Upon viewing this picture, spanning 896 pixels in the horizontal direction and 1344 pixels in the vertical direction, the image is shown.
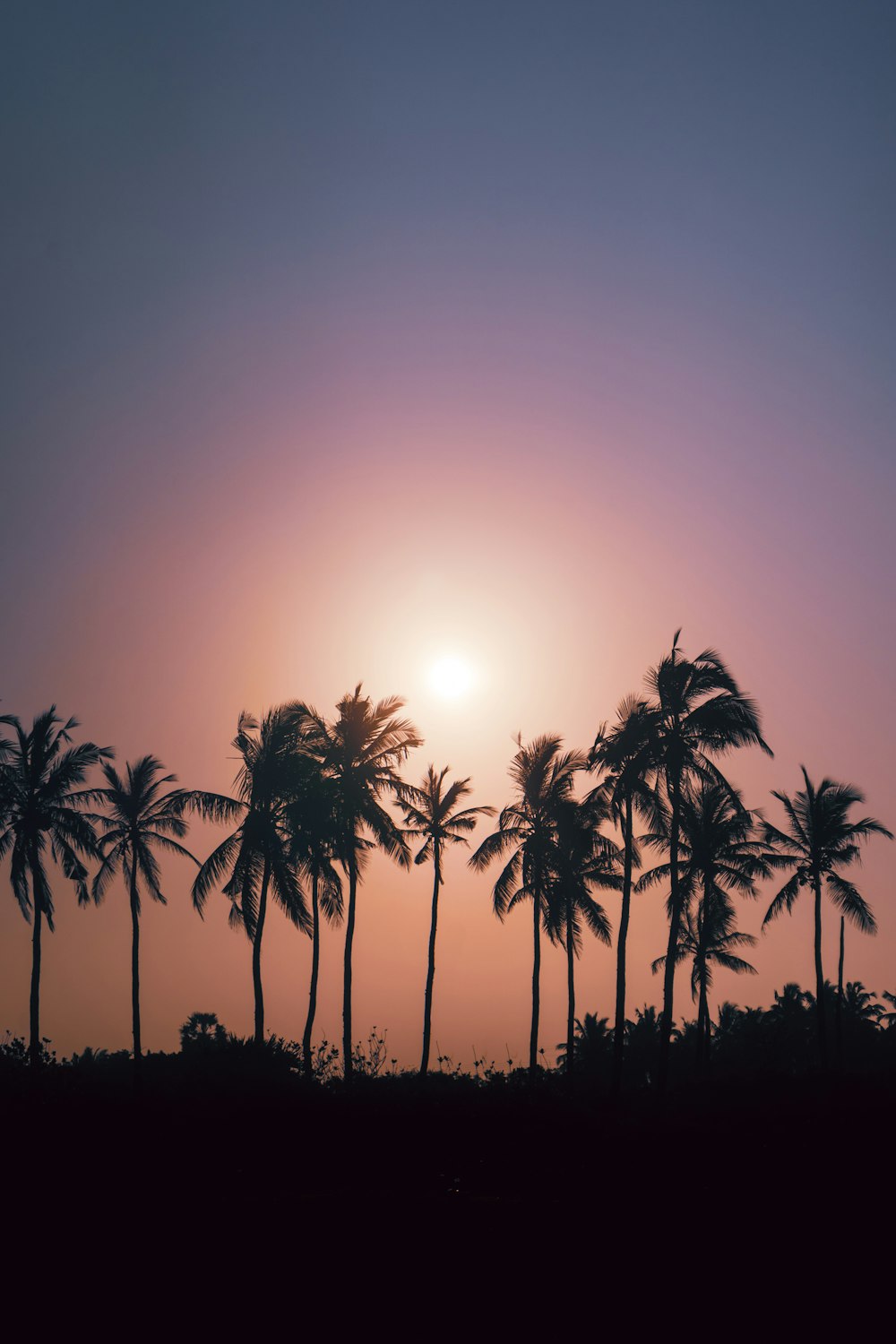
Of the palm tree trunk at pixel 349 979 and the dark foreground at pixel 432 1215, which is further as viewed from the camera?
the palm tree trunk at pixel 349 979

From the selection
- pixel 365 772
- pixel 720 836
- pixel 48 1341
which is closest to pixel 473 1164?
pixel 48 1341

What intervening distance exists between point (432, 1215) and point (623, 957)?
2087cm

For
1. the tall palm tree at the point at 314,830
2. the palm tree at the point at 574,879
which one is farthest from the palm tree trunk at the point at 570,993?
the tall palm tree at the point at 314,830

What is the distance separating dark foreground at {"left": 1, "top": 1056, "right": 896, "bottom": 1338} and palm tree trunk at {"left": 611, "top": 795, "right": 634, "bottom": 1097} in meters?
7.21

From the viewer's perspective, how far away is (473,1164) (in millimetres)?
20516

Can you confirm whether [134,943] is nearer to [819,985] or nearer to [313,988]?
[313,988]

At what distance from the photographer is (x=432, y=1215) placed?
1531cm

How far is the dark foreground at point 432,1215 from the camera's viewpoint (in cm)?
1227

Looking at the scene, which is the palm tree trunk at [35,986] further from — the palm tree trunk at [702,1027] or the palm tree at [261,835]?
the palm tree trunk at [702,1027]

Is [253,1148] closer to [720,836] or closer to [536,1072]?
[536,1072]

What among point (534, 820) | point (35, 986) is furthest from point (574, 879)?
point (35, 986)

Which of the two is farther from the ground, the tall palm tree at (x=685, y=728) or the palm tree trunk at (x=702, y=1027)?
the tall palm tree at (x=685, y=728)

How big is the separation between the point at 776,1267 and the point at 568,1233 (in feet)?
10.2

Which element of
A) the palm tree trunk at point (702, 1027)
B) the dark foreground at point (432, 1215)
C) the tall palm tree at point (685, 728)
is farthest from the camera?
the palm tree trunk at point (702, 1027)
